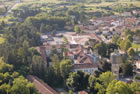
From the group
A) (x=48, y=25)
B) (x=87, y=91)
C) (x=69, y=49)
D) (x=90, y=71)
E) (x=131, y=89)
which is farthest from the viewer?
(x=48, y=25)

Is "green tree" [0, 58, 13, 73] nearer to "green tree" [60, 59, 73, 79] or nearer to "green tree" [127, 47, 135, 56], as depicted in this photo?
"green tree" [60, 59, 73, 79]

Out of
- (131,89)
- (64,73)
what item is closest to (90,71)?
(64,73)

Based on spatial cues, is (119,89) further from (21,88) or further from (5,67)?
(5,67)

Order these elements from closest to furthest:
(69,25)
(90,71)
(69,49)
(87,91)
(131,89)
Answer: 1. (131,89)
2. (87,91)
3. (90,71)
4. (69,49)
5. (69,25)

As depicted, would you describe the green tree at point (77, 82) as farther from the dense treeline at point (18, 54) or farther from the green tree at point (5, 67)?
the green tree at point (5, 67)

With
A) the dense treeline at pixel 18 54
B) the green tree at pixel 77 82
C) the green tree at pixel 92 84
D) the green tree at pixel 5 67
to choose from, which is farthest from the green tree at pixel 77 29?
the green tree at pixel 92 84

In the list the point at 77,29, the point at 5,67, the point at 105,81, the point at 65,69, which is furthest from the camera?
the point at 77,29

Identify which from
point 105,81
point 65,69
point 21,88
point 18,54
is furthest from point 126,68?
point 18,54

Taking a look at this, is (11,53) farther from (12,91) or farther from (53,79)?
(12,91)

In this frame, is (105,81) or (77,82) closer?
(105,81)

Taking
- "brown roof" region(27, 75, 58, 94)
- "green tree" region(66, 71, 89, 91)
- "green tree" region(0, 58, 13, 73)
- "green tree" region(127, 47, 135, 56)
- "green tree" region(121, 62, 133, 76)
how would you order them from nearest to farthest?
"brown roof" region(27, 75, 58, 94)
"green tree" region(66, 71, 89, 91)
"green tree" region(0, 58, 13, 73)
"green tree" region(121, 62, 133, 76)
"green tree" region(127, 47, 135, 56)

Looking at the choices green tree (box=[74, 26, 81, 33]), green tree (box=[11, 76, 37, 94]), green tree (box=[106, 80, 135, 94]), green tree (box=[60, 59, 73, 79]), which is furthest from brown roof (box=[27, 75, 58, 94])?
green tree (box=[74, 26, 81, 33])
